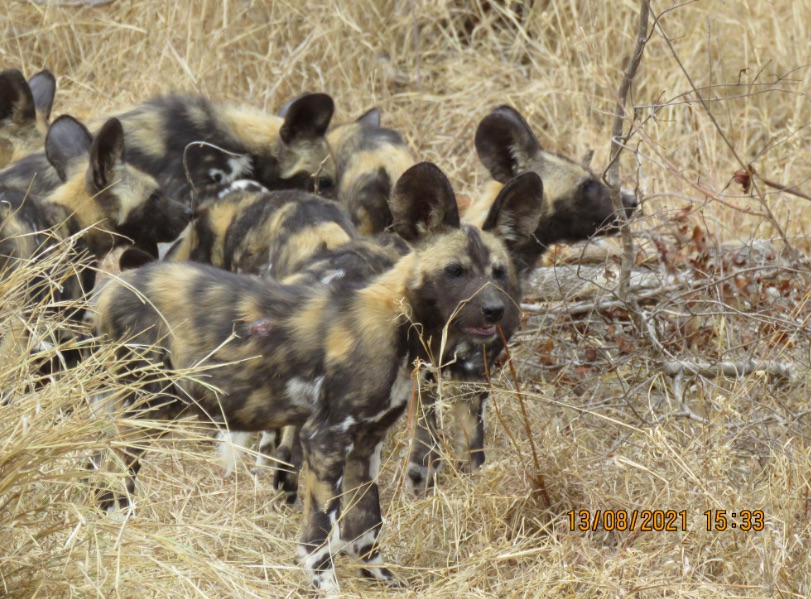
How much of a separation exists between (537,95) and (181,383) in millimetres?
3518

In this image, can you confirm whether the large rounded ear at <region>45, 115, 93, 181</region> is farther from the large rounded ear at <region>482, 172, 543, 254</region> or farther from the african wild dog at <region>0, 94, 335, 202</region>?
the large rounded ear at <region>482, 172, 543, 254</region>

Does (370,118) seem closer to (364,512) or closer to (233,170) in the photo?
(233,170)

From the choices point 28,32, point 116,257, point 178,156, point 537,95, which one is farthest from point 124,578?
point 28,32

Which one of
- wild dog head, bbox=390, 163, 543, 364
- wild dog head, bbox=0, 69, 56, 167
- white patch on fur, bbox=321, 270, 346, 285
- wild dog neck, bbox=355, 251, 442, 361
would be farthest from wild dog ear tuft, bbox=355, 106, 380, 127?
wild dog neck, bbox=355, 251, 442, 361

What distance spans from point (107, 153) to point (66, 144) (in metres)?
0.23

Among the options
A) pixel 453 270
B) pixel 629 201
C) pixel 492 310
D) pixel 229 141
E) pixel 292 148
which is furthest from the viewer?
pixel 292 148

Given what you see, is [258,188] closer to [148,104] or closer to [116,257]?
[148,104]

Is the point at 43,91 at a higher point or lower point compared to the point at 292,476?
higher

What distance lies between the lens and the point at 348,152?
5012mm

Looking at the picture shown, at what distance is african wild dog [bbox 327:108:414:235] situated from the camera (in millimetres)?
4730

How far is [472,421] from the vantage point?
13.4 feet

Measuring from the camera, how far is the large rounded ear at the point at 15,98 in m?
4.98

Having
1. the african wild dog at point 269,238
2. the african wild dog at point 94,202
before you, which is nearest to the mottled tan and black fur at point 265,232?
the african wild dog at point 269,238

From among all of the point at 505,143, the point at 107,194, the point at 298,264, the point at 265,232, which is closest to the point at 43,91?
the point at 107,194
